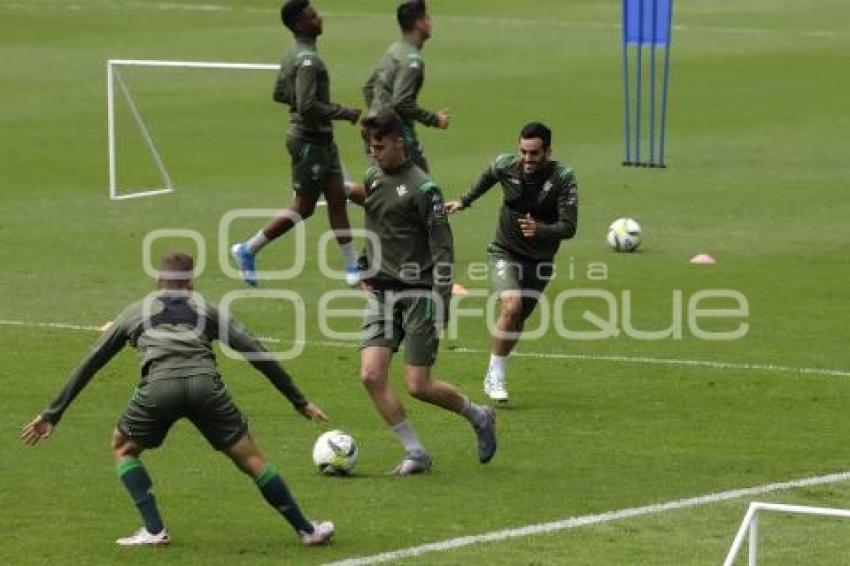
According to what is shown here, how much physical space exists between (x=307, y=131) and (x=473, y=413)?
7081mm

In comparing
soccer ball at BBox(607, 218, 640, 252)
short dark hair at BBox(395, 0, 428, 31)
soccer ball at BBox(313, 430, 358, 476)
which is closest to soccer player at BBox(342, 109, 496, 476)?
soccer ball at BBox(313, 430, 358, 476)

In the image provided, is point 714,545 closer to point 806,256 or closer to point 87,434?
point 87,434

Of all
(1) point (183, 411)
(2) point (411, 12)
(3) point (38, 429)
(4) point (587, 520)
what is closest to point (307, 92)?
(2) point (411, 12)

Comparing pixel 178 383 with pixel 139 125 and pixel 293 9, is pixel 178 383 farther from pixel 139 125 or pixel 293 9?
pixel 139 125

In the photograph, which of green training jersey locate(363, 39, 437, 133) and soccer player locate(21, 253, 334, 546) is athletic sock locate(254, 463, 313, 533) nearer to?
soccer player locate(21, 253, 334, 546)

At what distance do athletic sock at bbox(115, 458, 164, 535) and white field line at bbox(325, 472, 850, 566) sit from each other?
110cm

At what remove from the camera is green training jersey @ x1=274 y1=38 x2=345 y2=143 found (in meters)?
21.0

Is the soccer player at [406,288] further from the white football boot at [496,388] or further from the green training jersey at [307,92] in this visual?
the green training jersey at [307,92]

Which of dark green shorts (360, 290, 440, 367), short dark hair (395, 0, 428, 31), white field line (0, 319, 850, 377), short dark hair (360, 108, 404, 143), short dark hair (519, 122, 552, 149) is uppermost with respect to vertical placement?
short dark hair (360, 108, 404, 143)

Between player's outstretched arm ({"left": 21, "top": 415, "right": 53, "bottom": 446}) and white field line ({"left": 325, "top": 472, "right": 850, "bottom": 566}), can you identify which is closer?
player's outstretched arm ({"left": 21, "top": 415, "right": 53, "bottom": 446})

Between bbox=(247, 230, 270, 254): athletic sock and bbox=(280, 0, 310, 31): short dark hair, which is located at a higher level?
bbox=(280, 0, 310, 31): short dark hair

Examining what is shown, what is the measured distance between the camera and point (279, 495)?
1245 centimetres

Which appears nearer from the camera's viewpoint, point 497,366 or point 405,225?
point 405,225

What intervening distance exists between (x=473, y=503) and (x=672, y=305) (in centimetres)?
771
